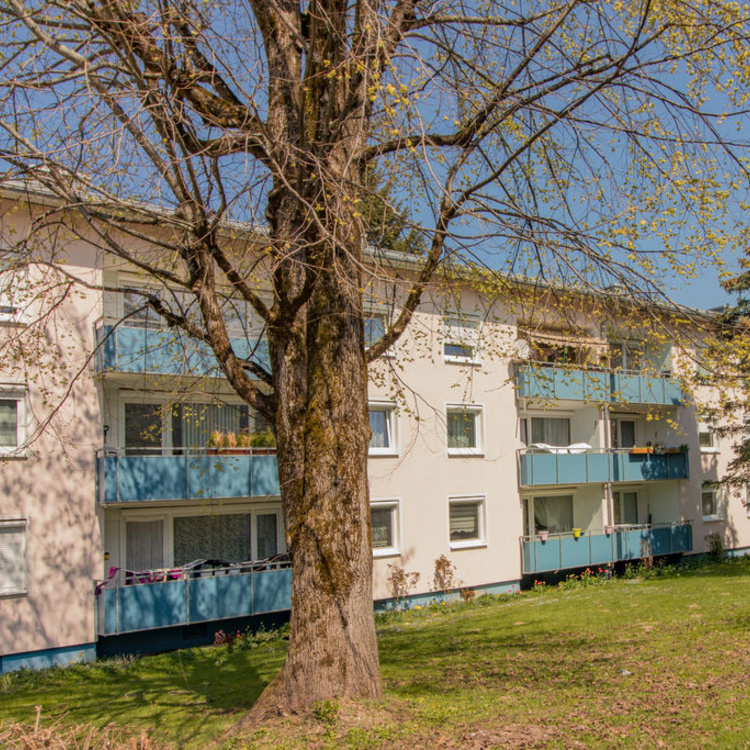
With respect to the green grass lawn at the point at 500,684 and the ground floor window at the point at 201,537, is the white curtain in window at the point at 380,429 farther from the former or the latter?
the green grass lawn at the point at 500,684

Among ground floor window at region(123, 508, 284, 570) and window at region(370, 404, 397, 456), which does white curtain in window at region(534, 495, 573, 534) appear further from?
ground floor window at region(123, 508, 284, 570)

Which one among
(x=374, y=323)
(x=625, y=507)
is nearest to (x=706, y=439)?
(x=625, y=507)

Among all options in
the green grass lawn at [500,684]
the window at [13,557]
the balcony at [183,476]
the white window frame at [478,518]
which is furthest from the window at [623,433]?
the window at [13,557]

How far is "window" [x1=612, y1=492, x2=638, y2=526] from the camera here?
29109 millimetres

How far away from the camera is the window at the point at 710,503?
30656 mm

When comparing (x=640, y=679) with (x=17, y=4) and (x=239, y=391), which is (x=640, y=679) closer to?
(x=239, y=391)

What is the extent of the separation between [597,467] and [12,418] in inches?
675

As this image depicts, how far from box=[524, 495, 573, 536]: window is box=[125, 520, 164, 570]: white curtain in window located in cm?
1192

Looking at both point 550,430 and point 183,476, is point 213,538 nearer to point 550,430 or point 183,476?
point 183,476

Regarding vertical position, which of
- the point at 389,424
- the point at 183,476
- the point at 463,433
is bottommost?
the point at 183,476

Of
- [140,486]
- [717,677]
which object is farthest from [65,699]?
[717,677]

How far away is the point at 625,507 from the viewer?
29.5 meters

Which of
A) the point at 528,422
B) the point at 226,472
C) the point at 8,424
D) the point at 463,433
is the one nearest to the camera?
the point at 8,424

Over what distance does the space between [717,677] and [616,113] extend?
6.05 metres
